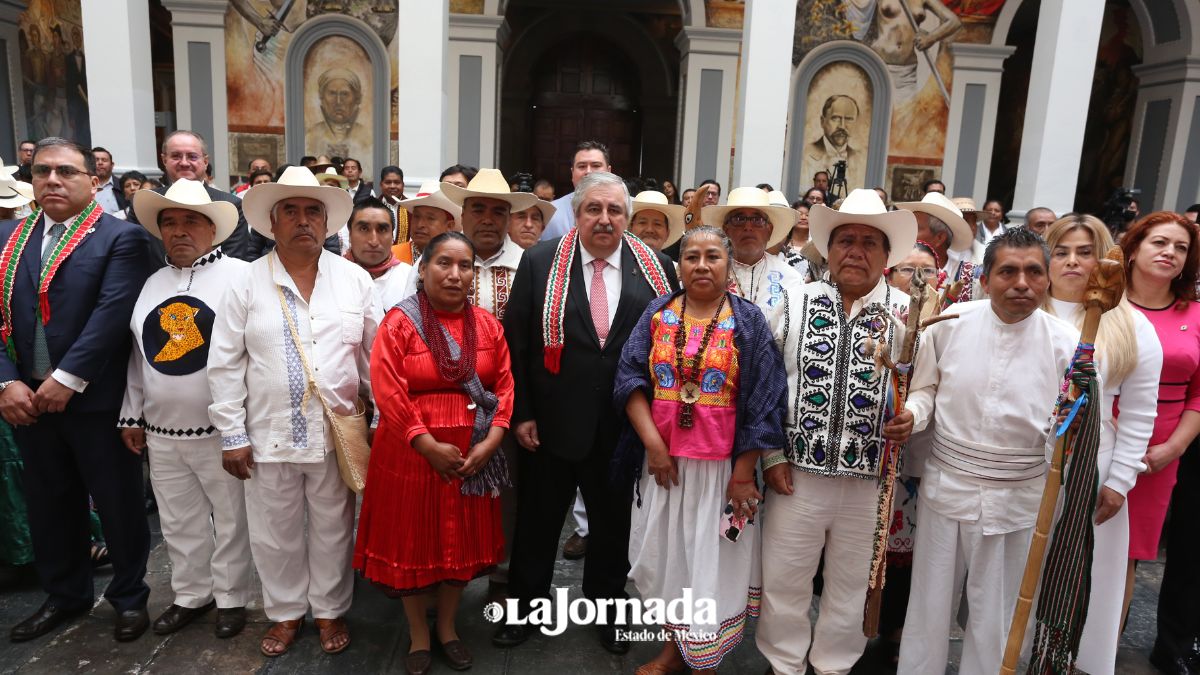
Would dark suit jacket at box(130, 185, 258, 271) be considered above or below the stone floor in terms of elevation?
above

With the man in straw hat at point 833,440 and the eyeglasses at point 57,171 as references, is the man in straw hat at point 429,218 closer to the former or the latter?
the eyeglasses at point 57,171

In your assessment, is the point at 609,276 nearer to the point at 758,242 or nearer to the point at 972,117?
the point at 758,242

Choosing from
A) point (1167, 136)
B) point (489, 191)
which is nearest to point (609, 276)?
point (489, 191)

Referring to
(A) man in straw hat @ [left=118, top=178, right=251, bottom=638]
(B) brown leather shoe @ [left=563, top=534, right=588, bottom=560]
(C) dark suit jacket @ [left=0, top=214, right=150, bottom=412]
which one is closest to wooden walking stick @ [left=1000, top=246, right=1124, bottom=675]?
(B) brown leather shoe @ [left=563, top=534, right=588, bottom=560]

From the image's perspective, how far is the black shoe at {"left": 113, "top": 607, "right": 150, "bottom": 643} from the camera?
10.2 feet

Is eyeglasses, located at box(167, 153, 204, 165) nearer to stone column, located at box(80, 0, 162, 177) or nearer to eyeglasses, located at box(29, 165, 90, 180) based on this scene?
eyeglasses, located at box(29, 165, 90, 180)

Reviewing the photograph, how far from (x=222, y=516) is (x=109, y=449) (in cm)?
55

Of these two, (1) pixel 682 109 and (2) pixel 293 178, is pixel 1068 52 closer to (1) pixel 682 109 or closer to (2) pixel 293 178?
(1) pixel 682 109

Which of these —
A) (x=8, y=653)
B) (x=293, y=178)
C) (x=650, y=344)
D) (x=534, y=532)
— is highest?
(x=293, y=178)

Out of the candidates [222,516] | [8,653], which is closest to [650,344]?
[222,516]

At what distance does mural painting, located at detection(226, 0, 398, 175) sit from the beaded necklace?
9.94 metres

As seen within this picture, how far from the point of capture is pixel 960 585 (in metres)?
2.72

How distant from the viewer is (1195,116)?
38.4 ft

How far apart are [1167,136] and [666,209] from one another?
1177 centimetres
